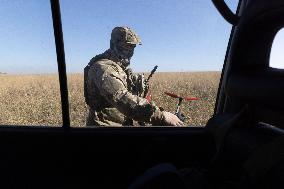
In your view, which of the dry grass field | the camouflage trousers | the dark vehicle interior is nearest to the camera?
the dark vehicle interior

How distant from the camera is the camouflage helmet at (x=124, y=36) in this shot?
368 centimetres

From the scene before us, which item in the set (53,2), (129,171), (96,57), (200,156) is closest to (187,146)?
(200,156)

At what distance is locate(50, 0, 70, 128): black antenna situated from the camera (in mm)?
2113

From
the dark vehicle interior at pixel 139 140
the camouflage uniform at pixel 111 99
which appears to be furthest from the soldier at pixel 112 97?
the dark vehicle interior at pixel 139 140

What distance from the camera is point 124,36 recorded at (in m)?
A: 3.69

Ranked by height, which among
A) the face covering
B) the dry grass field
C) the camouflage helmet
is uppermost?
the camouflage helmet

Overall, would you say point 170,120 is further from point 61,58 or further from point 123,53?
point 61,58

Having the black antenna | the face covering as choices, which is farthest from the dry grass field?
the face covering

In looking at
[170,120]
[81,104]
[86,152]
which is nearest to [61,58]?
[86,152]

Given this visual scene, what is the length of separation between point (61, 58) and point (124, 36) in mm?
1539

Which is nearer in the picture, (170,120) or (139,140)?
(139,140)

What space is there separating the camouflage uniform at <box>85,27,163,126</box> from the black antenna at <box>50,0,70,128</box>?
1090 mm

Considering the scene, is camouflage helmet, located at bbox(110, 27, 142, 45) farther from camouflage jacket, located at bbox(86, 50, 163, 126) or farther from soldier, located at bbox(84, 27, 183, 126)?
camouflage jacket, located at bbox(86, 50, 163, 126)

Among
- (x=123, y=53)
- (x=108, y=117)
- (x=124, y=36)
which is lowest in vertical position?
(x=108, y=117)
